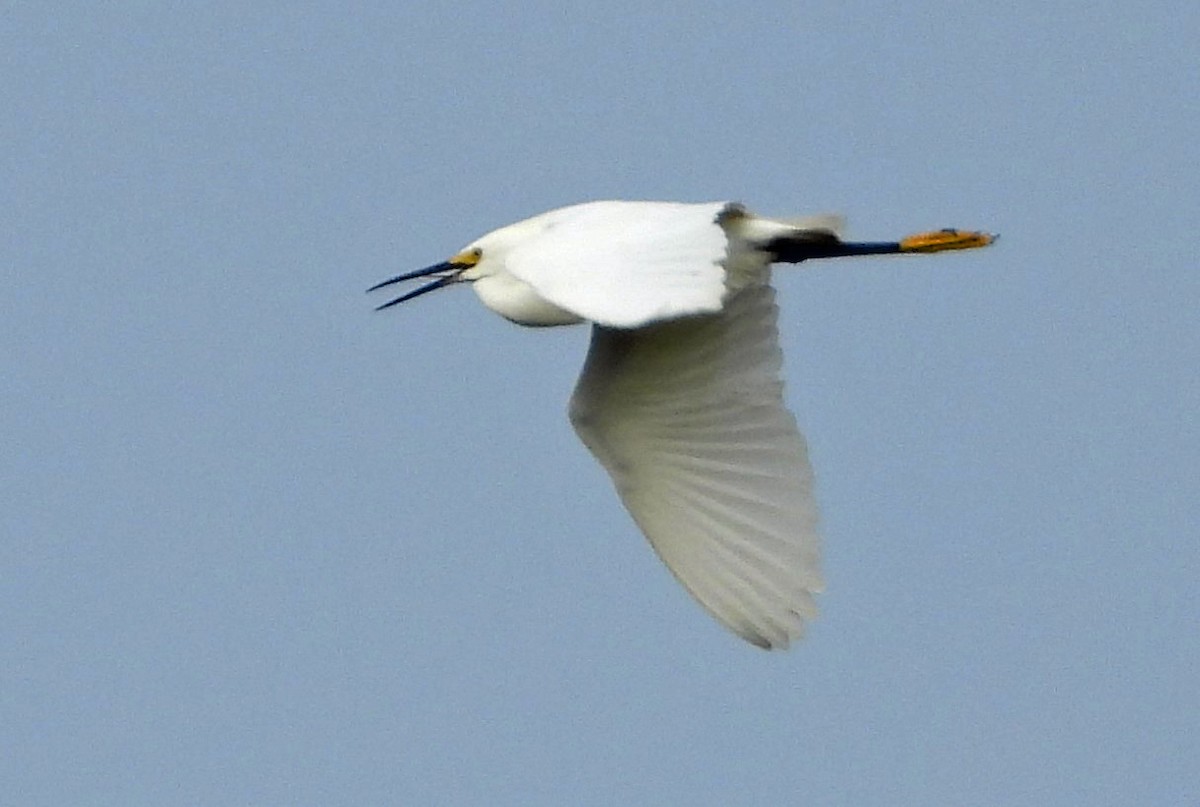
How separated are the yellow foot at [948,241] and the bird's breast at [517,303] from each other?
1657 mm

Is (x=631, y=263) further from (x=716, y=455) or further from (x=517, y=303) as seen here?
(x=716, y=455)

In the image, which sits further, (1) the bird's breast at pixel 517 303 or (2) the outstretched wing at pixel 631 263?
(1) the bird's breast at pixel 517 303

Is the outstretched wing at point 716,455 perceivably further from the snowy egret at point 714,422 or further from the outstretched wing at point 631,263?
the outstretched wing at point 631,263

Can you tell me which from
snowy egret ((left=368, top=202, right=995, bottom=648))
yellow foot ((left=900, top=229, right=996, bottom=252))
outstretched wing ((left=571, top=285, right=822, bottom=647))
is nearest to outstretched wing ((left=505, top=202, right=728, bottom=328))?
snowy egret ((left=368, top=202, right=995, bottom=648))

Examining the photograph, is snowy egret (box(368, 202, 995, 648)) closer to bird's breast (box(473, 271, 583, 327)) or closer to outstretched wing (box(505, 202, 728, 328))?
bird's breast (box(473, 271, 583, 327))

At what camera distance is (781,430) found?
30.5 ft

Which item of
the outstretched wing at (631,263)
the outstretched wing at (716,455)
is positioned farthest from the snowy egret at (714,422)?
the outstretched wing at (631,263)

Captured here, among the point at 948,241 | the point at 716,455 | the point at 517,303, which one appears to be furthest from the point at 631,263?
the point at 948,241

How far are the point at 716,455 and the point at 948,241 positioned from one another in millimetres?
1425

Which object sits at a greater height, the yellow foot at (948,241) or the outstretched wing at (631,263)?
the yellow foot at (948,241)

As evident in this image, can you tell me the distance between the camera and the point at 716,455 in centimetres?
938

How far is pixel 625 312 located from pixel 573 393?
267 cm

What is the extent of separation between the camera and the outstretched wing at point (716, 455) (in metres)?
9.06

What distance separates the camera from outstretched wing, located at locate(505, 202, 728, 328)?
22.7 feet
